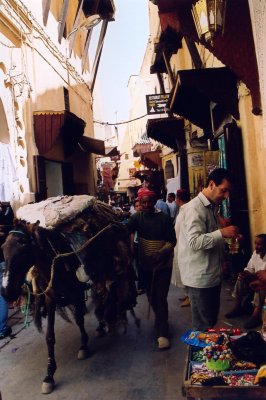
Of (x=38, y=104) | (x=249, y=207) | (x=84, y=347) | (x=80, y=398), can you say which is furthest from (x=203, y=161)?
(x=80, y=398)

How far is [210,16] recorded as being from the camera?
3855 millimetres

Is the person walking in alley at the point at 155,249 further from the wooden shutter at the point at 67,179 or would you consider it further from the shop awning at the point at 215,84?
the wooden shutter at the point at 67,179

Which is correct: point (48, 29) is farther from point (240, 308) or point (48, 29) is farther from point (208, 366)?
point (208, 366)

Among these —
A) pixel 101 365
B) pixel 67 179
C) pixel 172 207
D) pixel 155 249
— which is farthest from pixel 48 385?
pixel 67 179

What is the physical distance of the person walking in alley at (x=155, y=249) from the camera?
15.4 ft

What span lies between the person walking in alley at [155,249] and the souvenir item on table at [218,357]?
78.3 inches

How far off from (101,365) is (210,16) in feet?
12.7

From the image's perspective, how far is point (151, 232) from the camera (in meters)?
4.74

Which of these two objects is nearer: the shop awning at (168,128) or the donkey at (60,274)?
the donkey at (60,274)

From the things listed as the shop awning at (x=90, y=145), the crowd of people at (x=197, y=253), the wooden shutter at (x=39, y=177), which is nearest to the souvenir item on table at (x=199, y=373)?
the crowd of people at (x=197, y=253)

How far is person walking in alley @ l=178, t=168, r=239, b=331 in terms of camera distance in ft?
10.9

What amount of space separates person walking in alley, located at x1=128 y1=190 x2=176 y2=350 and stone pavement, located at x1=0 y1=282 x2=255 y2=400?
1.63ft

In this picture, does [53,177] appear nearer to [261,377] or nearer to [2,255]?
[2,255]

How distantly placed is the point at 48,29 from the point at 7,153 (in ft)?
18.4
